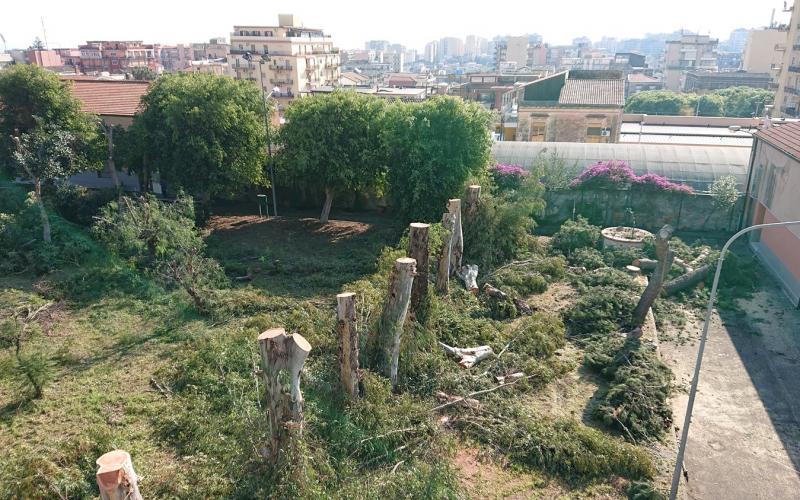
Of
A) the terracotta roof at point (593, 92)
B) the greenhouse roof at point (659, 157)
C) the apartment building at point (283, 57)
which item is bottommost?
the greenhouse roof at point (659, 157)

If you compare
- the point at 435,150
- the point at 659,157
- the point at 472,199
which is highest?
the point at 435,150

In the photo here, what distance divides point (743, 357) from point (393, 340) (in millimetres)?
8599

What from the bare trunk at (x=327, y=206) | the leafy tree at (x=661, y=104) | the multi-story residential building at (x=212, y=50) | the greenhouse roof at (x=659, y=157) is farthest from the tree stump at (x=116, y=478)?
the multi-story residential building at (x=212, y=50)

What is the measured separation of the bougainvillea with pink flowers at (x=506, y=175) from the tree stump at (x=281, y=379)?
16010 millimetres

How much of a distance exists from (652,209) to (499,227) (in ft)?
27.0

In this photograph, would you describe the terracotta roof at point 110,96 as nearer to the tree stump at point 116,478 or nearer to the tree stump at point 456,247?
the tree stump at point 456,247

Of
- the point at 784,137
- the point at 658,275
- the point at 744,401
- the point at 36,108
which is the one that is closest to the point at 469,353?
the point at 658,275

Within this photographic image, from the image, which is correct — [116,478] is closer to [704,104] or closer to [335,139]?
[335,139]

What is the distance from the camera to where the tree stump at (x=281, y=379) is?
7398 millimetres

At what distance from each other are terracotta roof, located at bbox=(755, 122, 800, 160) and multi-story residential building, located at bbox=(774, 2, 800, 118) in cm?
3858

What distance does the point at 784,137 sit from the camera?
63.1 feet

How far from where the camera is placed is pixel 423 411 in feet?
31.9

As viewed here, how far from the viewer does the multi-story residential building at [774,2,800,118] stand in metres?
53.0

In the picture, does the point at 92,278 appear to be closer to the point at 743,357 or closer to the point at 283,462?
the point at 283,462
